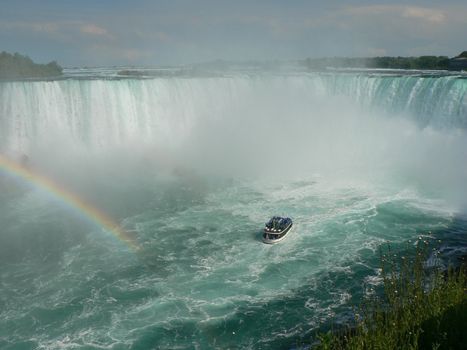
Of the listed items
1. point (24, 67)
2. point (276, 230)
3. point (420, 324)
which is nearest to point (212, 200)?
point (276, 230)

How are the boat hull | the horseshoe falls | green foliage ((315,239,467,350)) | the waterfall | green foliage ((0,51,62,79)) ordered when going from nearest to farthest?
1. green foliage ((315,239,467,350))
2. the horseshoe falls
3. the boat hull
4. the waterfall
5. green foliage ((0,51,62,79))

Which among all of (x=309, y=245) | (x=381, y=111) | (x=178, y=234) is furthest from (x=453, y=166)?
(x=178, y=234)

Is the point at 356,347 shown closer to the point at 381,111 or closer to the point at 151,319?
the point at 151,319

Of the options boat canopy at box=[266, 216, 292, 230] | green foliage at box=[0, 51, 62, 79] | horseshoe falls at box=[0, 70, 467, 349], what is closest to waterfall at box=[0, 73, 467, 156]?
horseshoe falls at box=[0, 70, 467, 349]

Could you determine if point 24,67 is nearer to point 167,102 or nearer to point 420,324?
point 167,102

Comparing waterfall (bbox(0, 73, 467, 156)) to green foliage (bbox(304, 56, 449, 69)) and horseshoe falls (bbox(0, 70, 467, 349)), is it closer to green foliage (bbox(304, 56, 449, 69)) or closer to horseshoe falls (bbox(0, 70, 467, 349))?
horseshoe falls (bbox(0, 70, 467, 349))

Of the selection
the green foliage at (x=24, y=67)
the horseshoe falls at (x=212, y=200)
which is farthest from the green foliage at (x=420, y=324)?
the green foliage at (x=24, y=67)
